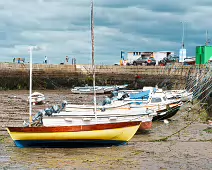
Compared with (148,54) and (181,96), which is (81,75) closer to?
(148,54)

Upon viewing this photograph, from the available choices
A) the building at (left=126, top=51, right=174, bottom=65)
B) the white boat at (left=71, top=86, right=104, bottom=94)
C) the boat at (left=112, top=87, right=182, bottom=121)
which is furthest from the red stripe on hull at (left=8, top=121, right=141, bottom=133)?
the building at (left=126, top=51, right=174, bottom=65)

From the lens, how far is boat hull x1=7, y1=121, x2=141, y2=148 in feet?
63.3

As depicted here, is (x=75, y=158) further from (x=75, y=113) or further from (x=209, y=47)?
(x=209, y=47)

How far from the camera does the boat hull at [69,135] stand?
63.3 ft

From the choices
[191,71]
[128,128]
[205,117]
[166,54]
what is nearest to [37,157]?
[128,128]

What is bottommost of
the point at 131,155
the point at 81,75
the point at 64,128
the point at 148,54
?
the point at 131,155

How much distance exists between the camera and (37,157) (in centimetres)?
1816

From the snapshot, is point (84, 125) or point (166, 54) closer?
point (84, 125)

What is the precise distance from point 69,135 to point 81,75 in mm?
44340

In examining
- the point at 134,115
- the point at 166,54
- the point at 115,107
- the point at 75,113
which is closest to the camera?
the point at 75,113

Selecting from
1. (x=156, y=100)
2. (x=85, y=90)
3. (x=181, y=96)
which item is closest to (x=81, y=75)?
(x=85, y=90)

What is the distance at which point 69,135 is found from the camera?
764 inches

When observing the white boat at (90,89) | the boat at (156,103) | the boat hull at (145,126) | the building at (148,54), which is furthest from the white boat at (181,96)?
the building at (148,54)

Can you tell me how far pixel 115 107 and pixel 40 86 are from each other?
113 feet
